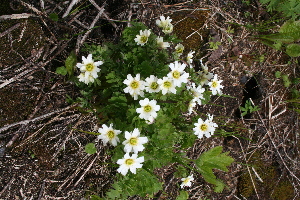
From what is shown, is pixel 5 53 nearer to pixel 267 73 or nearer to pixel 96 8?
pixel 96 8

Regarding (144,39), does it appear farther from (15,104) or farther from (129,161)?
→ (15,104)

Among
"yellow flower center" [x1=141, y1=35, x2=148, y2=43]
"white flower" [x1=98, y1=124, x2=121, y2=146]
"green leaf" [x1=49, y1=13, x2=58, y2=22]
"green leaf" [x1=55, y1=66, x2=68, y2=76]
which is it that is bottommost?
"white flower" [x1=98, y1=124, x2=121, y2=146]

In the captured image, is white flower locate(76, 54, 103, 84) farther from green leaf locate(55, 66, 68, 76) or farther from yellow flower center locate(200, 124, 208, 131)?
yellow flower center locate(200, 124, 208, 131)

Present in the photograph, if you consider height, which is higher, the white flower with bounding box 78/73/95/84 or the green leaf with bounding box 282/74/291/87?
the green leaf with bounding box 282/74/291/87

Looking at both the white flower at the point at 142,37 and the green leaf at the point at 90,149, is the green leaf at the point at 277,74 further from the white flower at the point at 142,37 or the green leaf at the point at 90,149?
the green leaf at the point at 90,149

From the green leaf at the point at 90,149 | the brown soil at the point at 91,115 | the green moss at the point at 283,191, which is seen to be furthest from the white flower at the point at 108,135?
the green moss at the point at 283,191

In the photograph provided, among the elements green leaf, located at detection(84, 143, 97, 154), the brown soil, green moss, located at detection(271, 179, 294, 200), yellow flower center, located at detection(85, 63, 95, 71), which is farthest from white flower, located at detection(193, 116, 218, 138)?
green moss, located at detection(271, 179, 294, 200)

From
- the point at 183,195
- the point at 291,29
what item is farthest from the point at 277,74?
the point at 183,195

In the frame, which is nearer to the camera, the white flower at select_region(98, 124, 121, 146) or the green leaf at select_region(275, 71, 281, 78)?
the white flower at select_region(98, 124, 121, 146)

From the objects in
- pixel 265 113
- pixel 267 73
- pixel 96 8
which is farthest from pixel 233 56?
pixel 96 8
